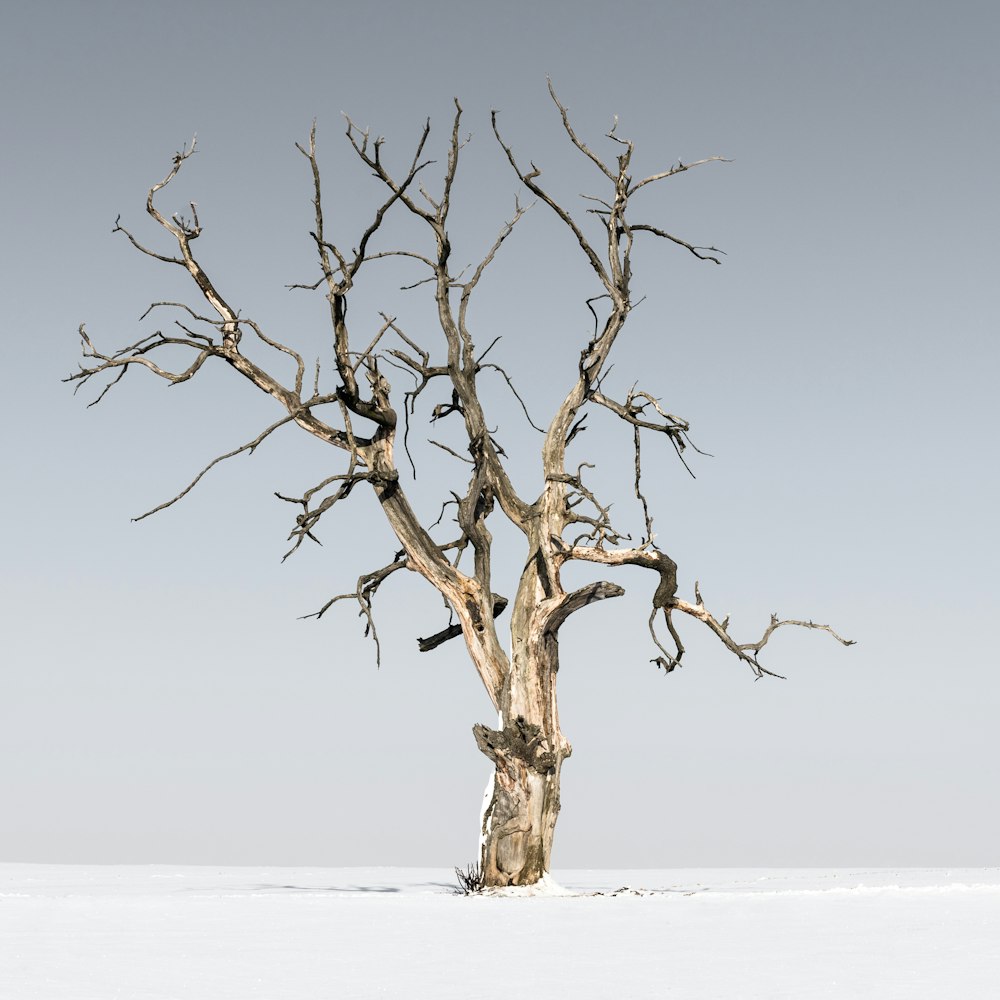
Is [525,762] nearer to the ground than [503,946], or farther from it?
farther from it

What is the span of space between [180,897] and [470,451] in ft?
17.4

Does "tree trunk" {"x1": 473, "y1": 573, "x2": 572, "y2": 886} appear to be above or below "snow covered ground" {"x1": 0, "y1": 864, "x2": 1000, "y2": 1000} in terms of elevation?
above

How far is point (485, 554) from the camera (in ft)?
45.4

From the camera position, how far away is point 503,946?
25.9 feet

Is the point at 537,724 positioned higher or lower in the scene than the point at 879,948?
higher

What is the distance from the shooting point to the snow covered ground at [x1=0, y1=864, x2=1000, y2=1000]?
6.64 metres

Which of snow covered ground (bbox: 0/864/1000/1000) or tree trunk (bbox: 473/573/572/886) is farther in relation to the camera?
tree trunk (bbox: 473/573/572/886)

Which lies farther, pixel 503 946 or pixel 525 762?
pixel 525 762

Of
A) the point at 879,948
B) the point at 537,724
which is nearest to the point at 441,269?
the point at 537,724

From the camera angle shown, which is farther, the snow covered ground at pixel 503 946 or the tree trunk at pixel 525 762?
the tree trunk at pixel 525 762

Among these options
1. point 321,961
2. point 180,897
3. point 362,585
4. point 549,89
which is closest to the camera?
point 321,961

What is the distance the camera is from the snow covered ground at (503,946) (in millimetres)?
6641

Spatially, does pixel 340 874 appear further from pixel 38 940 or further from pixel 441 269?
pixel 38 940

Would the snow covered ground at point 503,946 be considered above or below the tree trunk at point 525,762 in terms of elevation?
below
